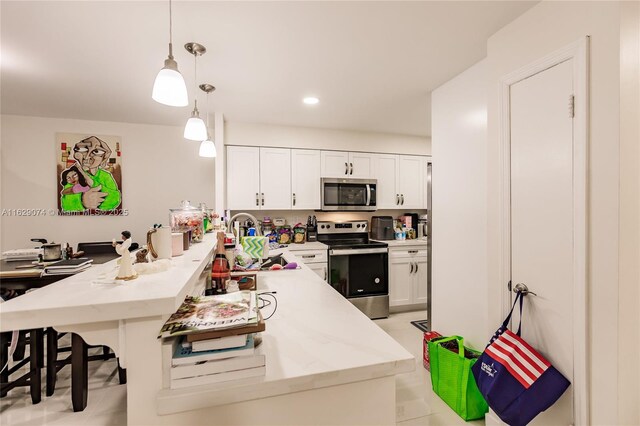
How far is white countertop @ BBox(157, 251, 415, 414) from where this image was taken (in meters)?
0.78

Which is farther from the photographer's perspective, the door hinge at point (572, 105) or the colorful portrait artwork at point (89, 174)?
the colorful portrait artwork at point (89, 174)

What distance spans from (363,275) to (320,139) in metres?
1.93

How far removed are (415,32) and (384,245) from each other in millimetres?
2612

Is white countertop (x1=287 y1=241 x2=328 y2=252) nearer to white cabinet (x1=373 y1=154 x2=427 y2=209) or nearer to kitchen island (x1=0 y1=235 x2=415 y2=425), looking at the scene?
white cabinet (x1=373 y1=154 x2=427 y2=209)

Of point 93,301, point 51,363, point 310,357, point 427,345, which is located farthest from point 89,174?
point 427,345

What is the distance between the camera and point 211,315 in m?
0.88

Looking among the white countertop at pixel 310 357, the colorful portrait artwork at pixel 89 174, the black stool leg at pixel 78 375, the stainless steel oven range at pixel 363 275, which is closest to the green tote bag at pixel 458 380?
the white countertop at pixel 310 357

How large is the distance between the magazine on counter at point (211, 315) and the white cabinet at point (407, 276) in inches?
124

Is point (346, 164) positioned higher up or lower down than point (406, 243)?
higher up

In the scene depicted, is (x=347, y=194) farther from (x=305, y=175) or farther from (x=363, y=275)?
(x=363, y=275)

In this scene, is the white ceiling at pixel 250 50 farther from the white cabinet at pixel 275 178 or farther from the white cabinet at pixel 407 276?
the white cabinet at pixel 407 276

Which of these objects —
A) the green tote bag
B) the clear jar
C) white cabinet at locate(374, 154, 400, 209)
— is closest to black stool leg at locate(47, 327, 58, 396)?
the clear jar

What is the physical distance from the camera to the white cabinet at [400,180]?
4.27 m

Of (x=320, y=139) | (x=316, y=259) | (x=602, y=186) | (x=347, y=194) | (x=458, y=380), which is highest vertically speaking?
(x=320, y=139)
